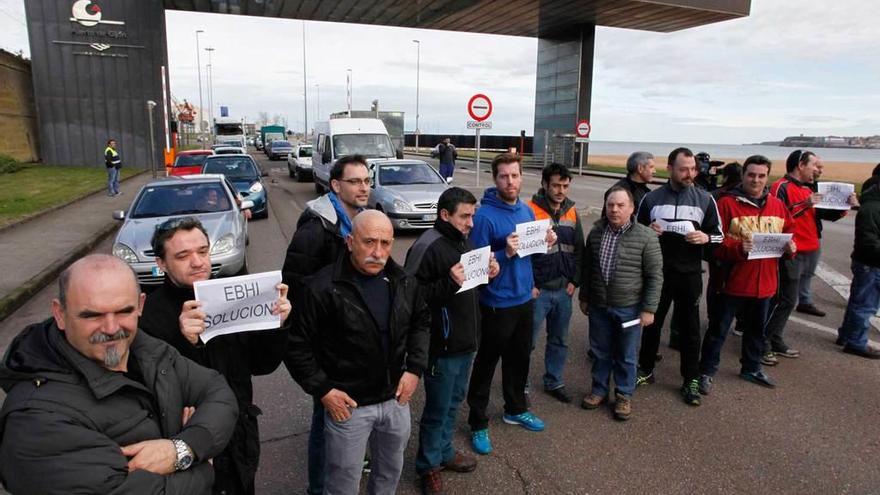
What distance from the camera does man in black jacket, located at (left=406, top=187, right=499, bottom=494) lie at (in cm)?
322

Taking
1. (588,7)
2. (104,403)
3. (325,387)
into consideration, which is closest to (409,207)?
(325,387)

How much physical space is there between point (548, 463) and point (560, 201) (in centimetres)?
203

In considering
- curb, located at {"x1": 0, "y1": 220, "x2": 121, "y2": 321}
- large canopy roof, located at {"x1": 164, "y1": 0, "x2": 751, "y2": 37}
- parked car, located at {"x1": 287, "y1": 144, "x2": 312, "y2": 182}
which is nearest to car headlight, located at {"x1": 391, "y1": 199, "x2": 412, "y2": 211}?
curb, located at {"x1": 0, "y1": 220, "x2": 121, "y2": 321}

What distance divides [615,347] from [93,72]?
99.4 feet

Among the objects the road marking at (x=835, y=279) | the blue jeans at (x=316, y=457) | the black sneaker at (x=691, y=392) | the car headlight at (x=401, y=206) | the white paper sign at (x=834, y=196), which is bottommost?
the black sneaker at (x=691, y=392)

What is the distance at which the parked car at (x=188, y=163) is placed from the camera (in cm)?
1773

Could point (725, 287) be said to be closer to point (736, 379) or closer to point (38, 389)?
point (736, 379)

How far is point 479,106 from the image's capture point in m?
13.8

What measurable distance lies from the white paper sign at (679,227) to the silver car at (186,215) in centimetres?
565

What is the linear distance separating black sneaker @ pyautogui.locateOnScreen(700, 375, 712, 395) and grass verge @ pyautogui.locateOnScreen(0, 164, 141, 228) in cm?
1327

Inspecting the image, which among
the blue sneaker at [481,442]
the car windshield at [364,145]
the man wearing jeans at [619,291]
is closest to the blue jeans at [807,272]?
the man wearing jeans at [619,291]

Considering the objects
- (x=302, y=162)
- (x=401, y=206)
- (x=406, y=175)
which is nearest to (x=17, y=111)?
(x=302, y=162)

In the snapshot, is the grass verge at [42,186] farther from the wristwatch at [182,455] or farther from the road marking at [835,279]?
the road marking at [835,279]

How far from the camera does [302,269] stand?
3051mm
